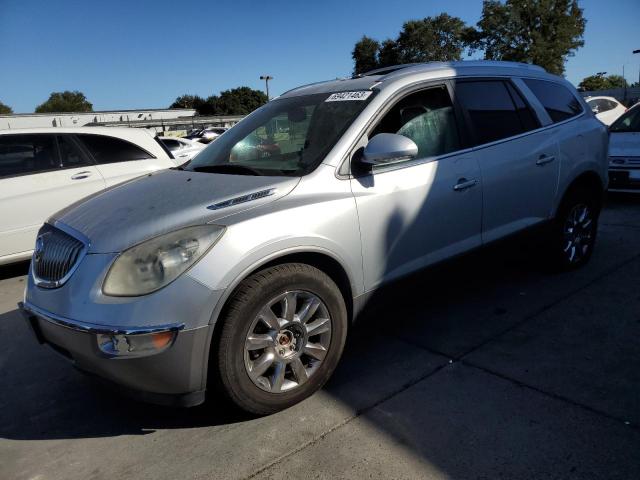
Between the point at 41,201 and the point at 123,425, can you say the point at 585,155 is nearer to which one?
the point at 123,425

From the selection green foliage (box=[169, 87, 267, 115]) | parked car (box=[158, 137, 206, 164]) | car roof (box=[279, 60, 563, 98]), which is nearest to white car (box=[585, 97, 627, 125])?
parked car (box=[158, 137, 206, 164])

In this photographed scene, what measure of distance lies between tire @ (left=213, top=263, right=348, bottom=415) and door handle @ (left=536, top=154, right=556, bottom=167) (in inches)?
81.5

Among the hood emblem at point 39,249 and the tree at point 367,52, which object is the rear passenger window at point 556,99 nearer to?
the hood emblem at point 39,249

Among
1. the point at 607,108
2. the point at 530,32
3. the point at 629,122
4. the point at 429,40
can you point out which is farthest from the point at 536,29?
the point at 629,122

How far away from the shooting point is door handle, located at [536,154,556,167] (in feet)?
12.2

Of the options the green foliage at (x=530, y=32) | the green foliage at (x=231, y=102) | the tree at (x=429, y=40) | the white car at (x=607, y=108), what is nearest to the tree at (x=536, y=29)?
the green foliage at (x=530, y=32)

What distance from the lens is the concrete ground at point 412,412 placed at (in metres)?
2.18

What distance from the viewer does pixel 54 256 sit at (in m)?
Result: 2.57

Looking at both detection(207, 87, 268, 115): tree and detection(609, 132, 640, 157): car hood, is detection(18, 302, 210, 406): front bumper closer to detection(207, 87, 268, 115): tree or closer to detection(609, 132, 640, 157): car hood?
detection(609, 132, 640, 157): car hood

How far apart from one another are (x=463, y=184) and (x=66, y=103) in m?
111

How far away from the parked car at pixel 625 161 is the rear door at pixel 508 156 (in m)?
3.79

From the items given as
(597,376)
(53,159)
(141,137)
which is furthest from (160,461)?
(141,137)

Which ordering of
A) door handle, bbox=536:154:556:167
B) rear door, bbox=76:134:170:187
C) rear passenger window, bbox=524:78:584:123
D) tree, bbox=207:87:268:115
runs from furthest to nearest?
tree, bbox=207:87:268:115 < rear door, bbox=76:134:170:187 < rear passenger window, bbox=524:78:584:123 < door handle, bbox=536:154:556:167

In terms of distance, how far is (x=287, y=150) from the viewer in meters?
3.11
